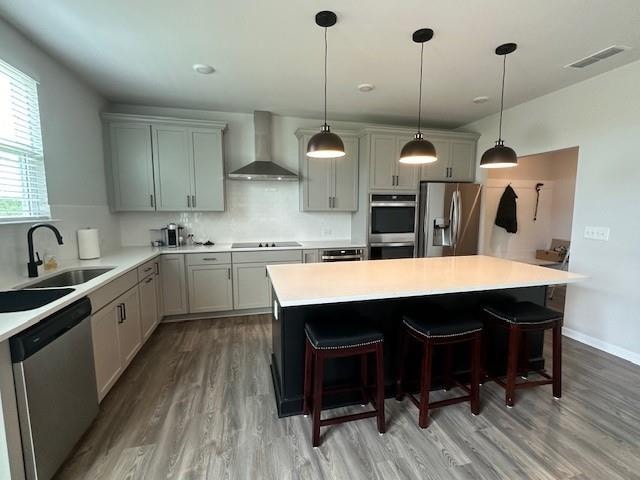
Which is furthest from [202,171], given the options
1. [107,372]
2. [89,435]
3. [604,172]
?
[604,172]

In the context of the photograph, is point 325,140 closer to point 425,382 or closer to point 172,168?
point 425,382

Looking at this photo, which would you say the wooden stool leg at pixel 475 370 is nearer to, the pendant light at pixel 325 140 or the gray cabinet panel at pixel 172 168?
the pendant light at pixel 325 140

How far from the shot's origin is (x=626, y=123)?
8.75ft

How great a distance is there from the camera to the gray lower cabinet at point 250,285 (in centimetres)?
366

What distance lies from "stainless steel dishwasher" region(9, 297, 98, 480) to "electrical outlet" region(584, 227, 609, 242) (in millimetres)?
4318

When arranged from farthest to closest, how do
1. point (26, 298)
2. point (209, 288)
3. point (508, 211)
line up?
1. point (508, 211)
2. point (209, 288)
3. point (26, 298)

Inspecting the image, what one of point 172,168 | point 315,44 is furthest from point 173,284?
point 315,44

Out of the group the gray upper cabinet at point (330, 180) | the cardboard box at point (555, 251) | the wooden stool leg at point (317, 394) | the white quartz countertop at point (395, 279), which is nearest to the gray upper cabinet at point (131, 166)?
the gray upper cabinet at point (330, 180)

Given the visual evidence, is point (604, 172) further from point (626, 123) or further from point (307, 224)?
point (307, 224)

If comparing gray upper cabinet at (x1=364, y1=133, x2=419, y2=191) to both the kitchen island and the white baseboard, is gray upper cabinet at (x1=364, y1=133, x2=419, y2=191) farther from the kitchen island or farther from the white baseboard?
the white baseboard

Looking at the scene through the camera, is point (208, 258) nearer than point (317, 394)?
No

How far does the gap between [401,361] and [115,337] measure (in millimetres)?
2130

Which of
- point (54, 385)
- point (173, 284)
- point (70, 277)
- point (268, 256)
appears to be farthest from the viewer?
point (268, 256)

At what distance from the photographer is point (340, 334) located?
170 centimetres
